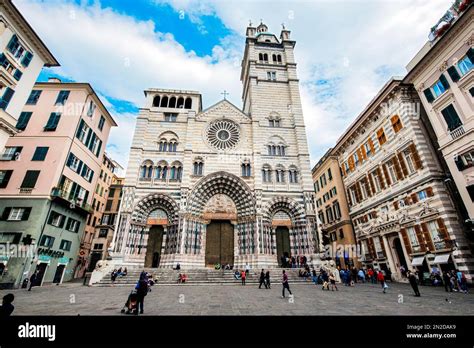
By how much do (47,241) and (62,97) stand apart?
13.4 metres

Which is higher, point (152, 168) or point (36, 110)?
point (36, 110)

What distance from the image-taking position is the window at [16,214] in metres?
17.5

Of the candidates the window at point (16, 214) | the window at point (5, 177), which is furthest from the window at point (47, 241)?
the window at point (5, 177)

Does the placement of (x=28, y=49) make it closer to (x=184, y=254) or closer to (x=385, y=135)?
(x=184, y=254)

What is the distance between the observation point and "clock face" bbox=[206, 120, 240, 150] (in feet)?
84.5

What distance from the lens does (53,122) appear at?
20828 millimetres

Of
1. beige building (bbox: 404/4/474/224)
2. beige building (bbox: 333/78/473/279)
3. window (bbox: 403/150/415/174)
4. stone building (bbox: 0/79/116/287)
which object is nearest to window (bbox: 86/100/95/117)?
stone building (bbox: 0/79/116/287)

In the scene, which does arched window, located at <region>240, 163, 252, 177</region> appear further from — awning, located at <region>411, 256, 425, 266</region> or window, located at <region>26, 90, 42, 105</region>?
window, located at <region>26, 90, 42, 105</region>

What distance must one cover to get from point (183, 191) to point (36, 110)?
1551 cm

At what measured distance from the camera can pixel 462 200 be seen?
49.6 ft

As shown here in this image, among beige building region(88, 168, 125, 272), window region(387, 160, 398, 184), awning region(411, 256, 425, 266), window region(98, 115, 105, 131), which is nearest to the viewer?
awning region(411, 256, 425, 266)

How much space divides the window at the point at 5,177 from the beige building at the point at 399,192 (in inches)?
1261

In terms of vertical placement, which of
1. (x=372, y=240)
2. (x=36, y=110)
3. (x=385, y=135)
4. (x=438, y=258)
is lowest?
(x=438, y=258)
